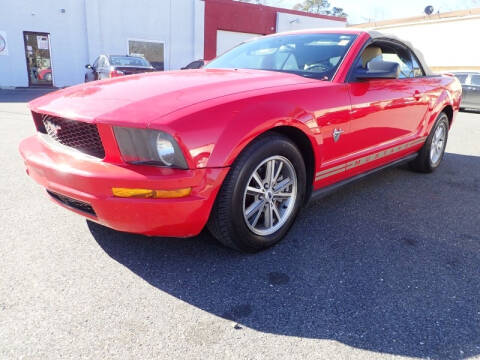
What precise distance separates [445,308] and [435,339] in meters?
0.28

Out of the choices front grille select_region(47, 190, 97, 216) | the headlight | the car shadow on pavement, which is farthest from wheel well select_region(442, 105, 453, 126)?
front grille select_region(47, 190, 97, 216)

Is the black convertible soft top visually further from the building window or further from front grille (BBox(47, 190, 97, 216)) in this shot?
the building window

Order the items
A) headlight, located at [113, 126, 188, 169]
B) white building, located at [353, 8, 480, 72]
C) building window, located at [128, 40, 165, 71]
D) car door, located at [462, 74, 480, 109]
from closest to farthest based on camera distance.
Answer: headlight, located at [113, 126, 188, 169], car door, located at [462, 74, 480, 109], building window, located at [128, 40, 165, 71], white building, located at [353, 8, 480, 72]

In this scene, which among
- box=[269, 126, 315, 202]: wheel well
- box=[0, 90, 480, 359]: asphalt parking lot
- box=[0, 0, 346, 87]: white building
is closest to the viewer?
box=[0, 90, 480, 359]: asphalt parking lot

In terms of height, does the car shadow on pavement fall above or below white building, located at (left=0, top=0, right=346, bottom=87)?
below

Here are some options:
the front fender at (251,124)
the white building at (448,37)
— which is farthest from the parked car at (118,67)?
the white building at (448,37)

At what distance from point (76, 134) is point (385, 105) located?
Answer: 2392 mm

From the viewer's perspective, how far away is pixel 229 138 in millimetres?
1979

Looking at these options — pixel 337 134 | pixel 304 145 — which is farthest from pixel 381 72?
pixel 304 145

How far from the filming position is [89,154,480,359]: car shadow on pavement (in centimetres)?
175

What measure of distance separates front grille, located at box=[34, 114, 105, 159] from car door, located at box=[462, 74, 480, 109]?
1244 centimetres

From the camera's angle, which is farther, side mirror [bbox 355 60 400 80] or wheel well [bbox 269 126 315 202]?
side mirror [bbox 355 60 400 80]

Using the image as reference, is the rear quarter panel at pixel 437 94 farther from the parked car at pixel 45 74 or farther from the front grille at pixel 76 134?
the parked car at pixel 45 74

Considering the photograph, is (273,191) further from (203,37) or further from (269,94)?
(203,37)
